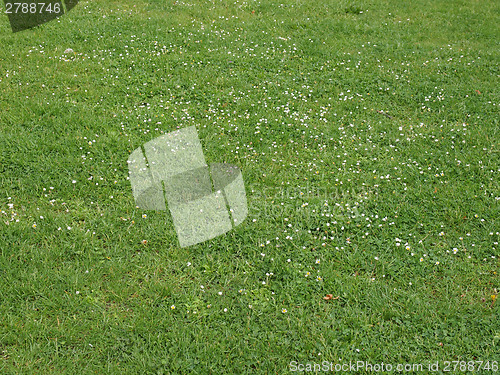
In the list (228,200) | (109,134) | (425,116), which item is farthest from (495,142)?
(109,134)

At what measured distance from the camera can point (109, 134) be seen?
5.68 metres

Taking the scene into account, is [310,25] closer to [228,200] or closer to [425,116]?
[425,116]

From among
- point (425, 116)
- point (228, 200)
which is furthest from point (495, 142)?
point (228, 200)

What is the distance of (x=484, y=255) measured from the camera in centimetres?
422

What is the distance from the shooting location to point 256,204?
4.80 metres

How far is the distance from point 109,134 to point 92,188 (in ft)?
3.47

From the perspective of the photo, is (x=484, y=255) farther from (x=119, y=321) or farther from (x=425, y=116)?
(x=119, y=321)

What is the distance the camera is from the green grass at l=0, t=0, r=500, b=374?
137 inches

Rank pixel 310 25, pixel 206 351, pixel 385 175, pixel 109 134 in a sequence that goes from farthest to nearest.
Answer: pixel 310 25
pixel 109 134
pixel 385 175
pixel 206 351

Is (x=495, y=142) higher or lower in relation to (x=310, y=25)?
lower

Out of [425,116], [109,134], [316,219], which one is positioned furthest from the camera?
[425,116]

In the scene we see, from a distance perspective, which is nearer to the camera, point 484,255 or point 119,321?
point 119,321

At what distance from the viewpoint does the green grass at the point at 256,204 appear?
348cm

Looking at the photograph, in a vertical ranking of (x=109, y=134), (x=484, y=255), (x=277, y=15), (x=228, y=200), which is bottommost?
(x=484, y=255)
